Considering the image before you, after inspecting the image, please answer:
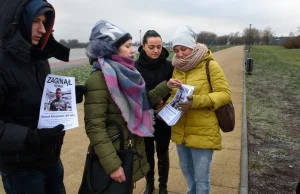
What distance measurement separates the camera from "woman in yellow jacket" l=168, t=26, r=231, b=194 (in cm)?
286

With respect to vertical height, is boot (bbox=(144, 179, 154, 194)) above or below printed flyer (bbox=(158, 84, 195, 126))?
below

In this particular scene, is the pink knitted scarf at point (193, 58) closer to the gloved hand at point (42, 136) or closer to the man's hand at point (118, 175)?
the man's hand at point (118, 175)

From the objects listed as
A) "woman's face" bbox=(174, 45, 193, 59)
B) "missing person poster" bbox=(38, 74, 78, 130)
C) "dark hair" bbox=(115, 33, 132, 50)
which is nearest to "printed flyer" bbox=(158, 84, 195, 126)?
"woman's face" bbox=(174, 45, 193, 59)

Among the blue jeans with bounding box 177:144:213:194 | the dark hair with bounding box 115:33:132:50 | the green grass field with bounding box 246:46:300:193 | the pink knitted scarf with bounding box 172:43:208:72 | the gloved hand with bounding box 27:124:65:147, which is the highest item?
the dark hair with bounding box 115:33:132:50

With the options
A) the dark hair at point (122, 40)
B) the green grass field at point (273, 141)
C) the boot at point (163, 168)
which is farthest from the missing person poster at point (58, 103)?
the green grass field at point (273, 141)

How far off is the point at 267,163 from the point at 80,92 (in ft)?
12.4

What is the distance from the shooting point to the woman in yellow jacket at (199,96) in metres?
2.86

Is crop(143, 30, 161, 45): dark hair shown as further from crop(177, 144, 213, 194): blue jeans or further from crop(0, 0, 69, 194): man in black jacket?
crop(0, 0, 69, 194): man in black jacket

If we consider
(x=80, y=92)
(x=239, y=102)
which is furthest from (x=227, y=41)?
(x=80, y=92)

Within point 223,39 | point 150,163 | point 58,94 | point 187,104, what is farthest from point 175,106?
point 223,39

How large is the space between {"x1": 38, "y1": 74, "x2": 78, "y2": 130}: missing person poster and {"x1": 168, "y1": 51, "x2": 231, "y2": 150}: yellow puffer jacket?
1182 millimetres

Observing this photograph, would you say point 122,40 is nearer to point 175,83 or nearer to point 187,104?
point 175,83

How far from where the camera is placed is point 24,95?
1896mm

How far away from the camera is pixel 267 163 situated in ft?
16.1
